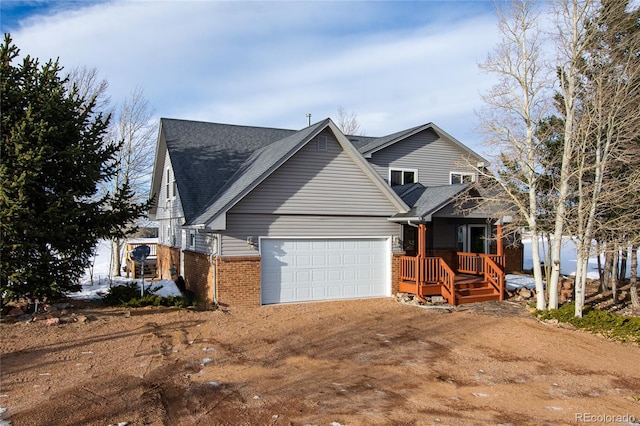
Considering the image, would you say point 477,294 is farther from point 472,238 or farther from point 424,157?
point 424,157

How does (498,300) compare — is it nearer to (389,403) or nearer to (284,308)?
(284,308)

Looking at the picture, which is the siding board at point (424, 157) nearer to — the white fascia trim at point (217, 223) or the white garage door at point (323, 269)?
the white garage door at point (323, 269)

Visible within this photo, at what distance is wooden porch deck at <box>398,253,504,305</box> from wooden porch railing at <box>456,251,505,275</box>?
3 centimetres

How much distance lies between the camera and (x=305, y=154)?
14.6 m

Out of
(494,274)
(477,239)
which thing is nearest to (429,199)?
(494,274)

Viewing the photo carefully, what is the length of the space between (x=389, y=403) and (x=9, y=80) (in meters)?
11.9

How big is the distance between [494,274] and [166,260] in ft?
46.1

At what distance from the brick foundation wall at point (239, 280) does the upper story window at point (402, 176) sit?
303 inches

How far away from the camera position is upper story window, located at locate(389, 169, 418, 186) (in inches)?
760

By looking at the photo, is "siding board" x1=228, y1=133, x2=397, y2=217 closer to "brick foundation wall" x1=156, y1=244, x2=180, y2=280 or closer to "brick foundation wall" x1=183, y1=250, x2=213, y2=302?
"brick foundation wall" x1=183, y1=250, x2=213, y2=302

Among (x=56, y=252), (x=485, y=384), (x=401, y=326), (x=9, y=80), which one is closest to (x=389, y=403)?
(x=485, y=384)

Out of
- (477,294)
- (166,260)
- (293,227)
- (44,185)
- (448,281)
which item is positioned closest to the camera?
(44,185)

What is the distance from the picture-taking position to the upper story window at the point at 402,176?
63.3 ft

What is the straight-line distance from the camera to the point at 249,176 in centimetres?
1467
